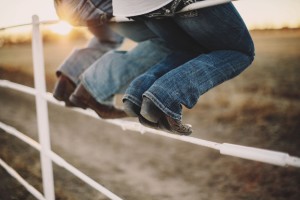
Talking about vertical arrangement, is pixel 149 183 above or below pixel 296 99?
above

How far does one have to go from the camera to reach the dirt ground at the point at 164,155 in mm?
2742

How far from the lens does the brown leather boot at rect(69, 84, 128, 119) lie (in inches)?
46.2

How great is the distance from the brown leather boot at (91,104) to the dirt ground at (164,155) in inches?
40.2

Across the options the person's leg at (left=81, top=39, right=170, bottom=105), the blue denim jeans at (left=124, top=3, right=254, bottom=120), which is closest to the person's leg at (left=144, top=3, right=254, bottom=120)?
the blue denim jeans at (left=124, top=3, right=254, bottom=120)

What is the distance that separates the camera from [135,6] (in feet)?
2.79

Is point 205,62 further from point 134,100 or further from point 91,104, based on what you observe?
point 91,104

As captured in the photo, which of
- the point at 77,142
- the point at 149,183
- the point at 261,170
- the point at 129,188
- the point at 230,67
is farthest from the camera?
the point at 77,142

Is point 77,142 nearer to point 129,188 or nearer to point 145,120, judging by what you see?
point 129,188

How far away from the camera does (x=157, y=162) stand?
374 cm

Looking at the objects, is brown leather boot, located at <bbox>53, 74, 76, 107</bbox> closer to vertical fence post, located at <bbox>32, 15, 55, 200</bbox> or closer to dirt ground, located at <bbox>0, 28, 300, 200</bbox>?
vertical fence post, located at <bbox>32, 15, 55, 200</bbox>

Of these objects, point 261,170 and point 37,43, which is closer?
point 37,43

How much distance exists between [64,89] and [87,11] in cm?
39

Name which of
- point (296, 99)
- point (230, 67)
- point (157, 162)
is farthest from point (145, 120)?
point (296, 99)

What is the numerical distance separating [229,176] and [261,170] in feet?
1.69
